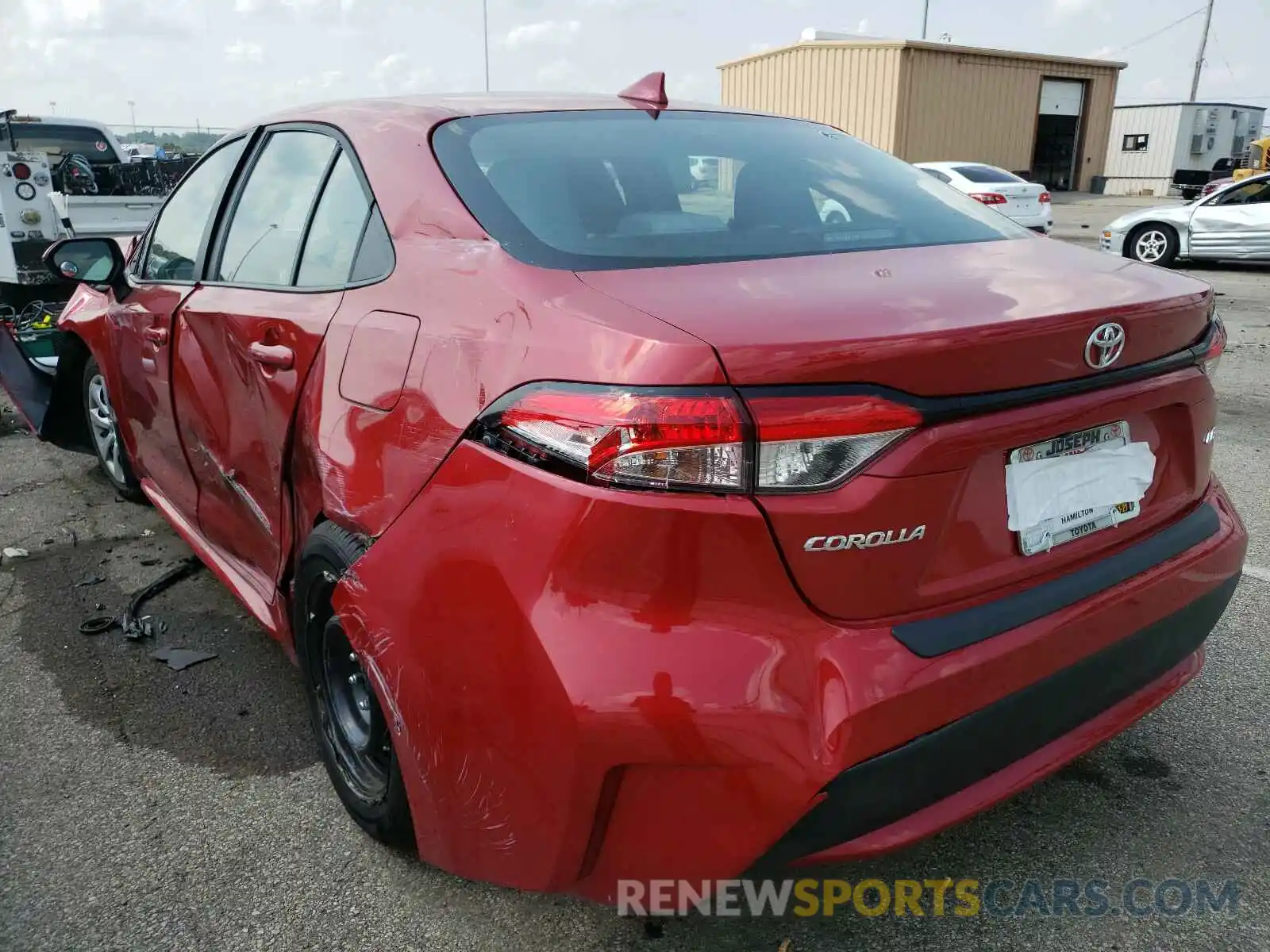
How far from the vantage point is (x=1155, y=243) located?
43.2ft

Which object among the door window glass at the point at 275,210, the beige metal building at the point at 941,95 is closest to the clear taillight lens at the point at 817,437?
the door window glass at the point at 275,210

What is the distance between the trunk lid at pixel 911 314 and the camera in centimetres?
145

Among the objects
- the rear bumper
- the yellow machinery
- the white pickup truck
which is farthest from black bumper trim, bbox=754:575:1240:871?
the yellow machinery

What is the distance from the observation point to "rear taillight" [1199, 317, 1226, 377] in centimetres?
194

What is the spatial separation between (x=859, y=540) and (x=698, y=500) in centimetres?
26

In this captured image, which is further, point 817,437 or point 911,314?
point 911,314

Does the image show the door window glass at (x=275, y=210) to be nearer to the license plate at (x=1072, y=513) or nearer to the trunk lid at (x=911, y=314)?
the trunk lid at (x=911, y=314)

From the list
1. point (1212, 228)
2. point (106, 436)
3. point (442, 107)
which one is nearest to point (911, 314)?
point (442, 107)

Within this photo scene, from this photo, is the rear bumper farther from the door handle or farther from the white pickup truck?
the white pickup truck

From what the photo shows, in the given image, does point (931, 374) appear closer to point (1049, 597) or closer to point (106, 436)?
point (1049, 597)

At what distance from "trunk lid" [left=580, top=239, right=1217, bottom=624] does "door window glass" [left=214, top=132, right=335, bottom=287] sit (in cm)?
113

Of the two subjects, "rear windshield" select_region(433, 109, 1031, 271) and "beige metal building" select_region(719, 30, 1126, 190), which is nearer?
"rear windshield" select_region(433, 109, 1031, 271)

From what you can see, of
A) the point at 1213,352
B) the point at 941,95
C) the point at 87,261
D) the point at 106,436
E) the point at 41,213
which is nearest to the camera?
the point at 1213,352

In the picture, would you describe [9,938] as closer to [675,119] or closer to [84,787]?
[84,787]
